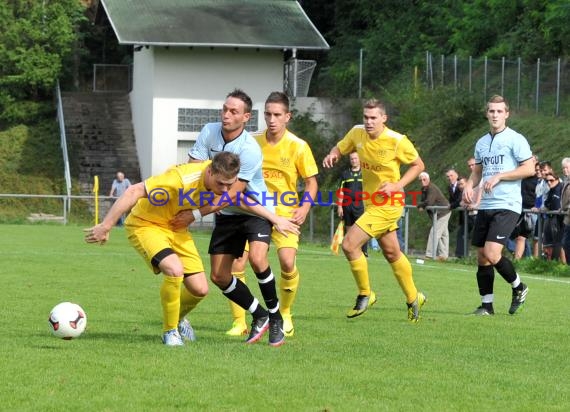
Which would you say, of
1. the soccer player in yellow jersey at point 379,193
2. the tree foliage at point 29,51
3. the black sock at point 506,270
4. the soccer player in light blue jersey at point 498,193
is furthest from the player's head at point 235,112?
the tree foliage at point 29,51

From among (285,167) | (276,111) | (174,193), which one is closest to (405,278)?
(285,167)

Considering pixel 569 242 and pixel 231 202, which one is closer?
pixel 231 202

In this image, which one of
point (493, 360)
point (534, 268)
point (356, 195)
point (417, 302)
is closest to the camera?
point (493, 360)

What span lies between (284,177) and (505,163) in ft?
8.75

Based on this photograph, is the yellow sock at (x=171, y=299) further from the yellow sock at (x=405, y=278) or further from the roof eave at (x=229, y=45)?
the roof eave at (x=229, y=45)

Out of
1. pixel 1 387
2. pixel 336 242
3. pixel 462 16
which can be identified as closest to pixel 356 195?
pixel 336 242

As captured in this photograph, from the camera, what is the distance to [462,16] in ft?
148

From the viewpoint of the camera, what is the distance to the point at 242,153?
10.1m

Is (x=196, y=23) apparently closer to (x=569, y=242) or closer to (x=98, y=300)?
(x=569, y=242)

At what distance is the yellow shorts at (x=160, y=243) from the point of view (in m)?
9.63

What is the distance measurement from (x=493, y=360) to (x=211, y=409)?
9.71 feet

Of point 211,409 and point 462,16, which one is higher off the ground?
point 462,16

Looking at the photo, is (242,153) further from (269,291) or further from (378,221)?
(378,221)

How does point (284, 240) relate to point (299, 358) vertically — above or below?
above
